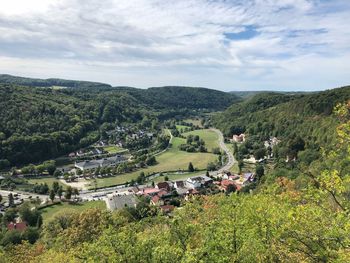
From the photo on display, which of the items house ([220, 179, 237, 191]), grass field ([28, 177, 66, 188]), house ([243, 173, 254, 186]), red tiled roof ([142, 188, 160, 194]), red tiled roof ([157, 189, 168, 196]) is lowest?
grass field ([28, 177, 66, 188])

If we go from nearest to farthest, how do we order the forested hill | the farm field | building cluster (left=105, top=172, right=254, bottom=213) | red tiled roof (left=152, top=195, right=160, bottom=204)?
building cluster (left=105, top=172, right=254, bottom=213) < red tiled roof (left=152, top=195, right=160, bottom=204) < the forested hill < the farm field

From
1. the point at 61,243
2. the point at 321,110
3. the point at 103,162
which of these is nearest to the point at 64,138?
the point at 103,162

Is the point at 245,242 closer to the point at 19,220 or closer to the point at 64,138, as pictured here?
the point at 19,220

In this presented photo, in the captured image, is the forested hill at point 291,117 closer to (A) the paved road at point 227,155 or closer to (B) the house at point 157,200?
(A) the paved road at point 227,155

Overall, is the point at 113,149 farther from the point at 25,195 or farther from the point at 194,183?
the point at 194,183

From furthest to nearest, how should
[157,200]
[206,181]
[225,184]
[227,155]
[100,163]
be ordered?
[227,155]
[100,163]
[206,181]
[225,184]
[157,200]

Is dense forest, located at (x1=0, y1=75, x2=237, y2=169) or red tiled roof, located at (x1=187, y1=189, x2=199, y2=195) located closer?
red tiled roof, located at (x1=187, y1=189, x2=199, y2=195)

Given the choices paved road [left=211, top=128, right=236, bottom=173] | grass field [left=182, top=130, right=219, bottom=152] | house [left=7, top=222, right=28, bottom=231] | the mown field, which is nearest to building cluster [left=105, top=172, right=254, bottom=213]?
paved road [left=211, top=128, right=236, bottom=173]

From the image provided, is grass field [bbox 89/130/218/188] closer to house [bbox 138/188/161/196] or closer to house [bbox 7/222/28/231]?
house [bbox 138/188/161/196]

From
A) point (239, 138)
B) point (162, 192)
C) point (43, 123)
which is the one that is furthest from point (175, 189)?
point (43, 123)
